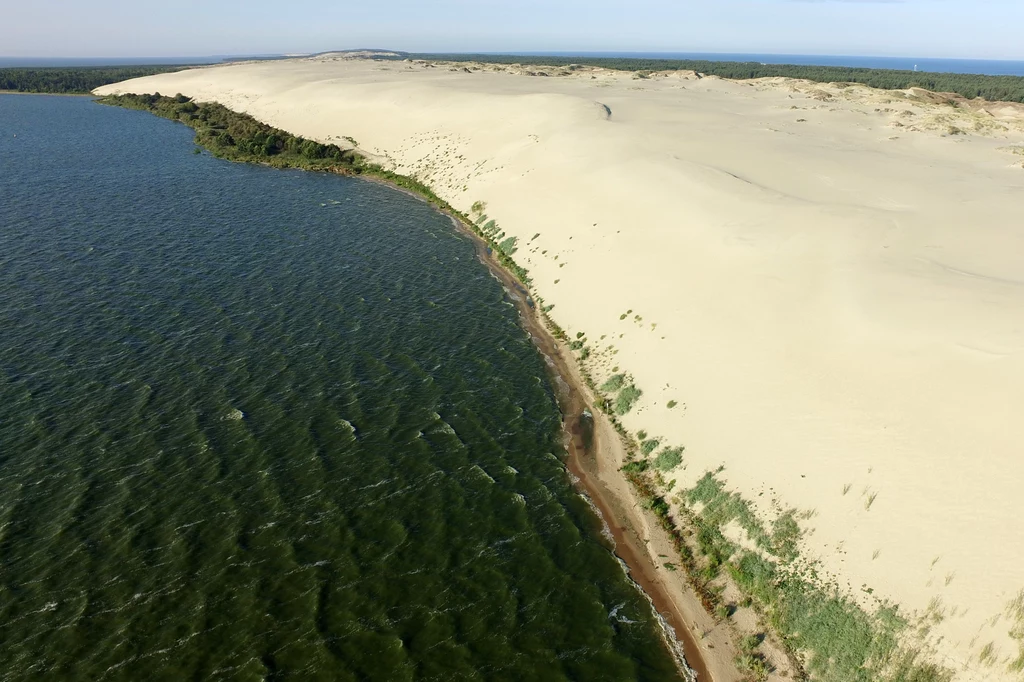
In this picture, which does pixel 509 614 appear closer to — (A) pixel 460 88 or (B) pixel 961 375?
(B) pixel 961 375

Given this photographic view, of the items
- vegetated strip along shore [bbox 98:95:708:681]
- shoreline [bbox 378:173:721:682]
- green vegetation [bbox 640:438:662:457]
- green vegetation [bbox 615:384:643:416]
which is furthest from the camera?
green vegetation [bbox 615:384:643:416]

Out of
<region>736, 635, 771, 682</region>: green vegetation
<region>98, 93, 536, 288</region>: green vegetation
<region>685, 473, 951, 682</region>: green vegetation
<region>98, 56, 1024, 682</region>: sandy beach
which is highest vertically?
<region>98, 93, 536, 288</region>: green vegetation

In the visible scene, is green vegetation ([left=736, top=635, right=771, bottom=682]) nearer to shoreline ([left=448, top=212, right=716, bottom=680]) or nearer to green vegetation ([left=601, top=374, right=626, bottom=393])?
shoreline ([left=448, top=212, right=716, bottom=680])

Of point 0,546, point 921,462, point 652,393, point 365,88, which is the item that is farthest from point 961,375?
point 365,88

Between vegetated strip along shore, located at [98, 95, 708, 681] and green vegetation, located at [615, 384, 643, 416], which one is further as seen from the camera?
green vegetation, located at [615, 384, 643, 416]

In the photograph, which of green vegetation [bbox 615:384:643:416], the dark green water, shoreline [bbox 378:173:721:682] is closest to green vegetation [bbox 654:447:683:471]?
shoreline [bbox 378:173:721:682]

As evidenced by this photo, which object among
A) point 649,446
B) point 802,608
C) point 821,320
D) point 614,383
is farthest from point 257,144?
point 802,608
